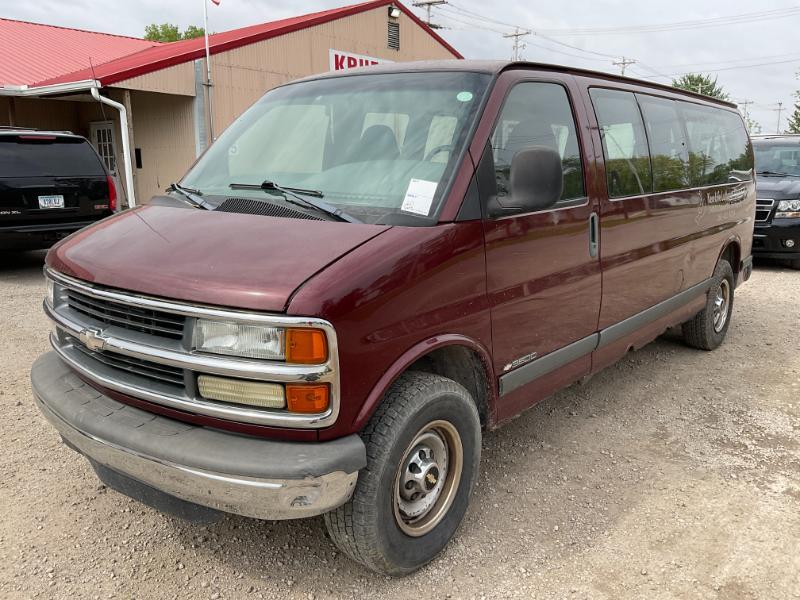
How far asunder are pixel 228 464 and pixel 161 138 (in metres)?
16.1

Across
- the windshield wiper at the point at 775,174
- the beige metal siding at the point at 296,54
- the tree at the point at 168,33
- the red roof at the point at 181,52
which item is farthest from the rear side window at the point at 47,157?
the tree at the point at 168,33

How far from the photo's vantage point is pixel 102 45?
71.3 feet

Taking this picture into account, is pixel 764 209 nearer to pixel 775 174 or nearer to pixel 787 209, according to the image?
pixel 787 209

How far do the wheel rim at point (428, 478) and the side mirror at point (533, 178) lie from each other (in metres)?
1.04

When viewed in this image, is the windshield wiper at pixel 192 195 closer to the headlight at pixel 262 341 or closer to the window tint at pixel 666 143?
the headlight at pixel 262 341

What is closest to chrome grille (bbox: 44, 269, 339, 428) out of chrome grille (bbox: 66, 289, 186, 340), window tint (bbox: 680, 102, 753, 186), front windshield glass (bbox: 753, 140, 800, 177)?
chrome grille (bbox: 66, 289, 186, 340)

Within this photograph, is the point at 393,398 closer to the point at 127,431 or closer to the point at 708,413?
the point at 127,431

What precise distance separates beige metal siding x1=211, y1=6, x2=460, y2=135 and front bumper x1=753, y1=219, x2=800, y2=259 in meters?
9.47

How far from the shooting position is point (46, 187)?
28.1 feet

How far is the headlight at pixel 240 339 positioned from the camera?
2.30 metres

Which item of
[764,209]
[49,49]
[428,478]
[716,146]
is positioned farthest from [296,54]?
[428,478]

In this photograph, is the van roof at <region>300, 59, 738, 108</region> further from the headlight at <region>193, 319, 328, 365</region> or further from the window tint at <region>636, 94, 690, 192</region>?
the headlight at <region>193, 319, 328, 365</region>

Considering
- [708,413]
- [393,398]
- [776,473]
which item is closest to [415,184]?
[393,398]

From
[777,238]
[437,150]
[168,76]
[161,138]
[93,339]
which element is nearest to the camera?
[93,339]
